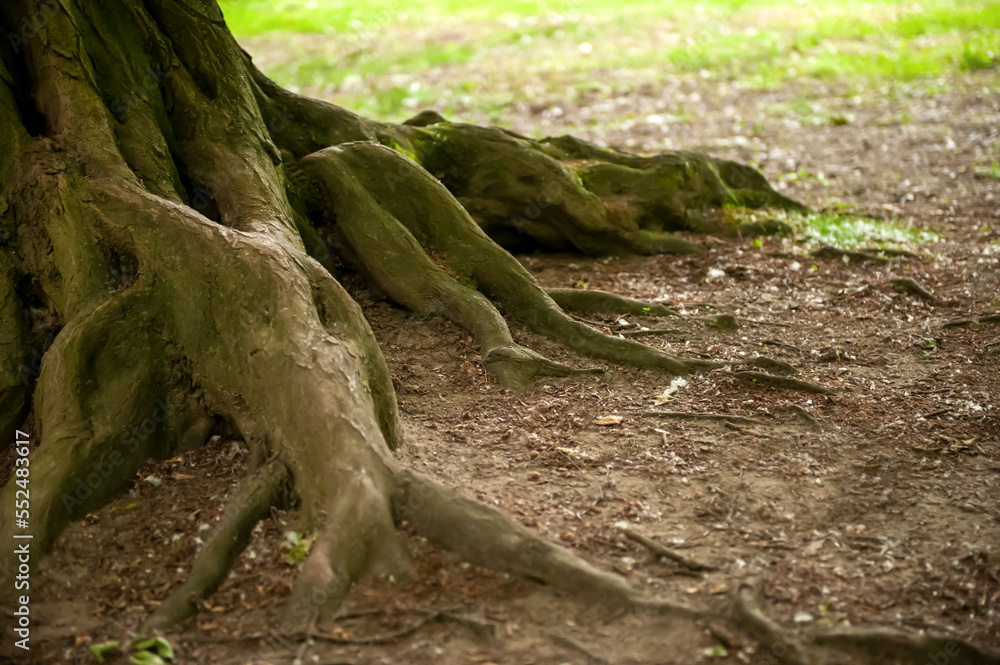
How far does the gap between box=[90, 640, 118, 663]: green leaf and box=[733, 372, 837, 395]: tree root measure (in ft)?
14.3

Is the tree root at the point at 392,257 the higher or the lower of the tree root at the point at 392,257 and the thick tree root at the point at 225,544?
the higher

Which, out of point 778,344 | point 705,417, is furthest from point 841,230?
point 705,417

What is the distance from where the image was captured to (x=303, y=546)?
405 centimetres

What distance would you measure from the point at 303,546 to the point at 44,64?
3682mm

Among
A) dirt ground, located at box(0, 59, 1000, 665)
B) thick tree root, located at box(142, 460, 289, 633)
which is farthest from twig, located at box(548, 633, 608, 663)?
thick tree root, located at box(142, 460, 289, 633)

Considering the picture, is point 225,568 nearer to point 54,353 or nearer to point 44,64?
point 54,353

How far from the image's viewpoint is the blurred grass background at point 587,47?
658 inches

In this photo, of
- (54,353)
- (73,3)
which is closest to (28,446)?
(54,353)

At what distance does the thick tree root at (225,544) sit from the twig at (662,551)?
1.95m

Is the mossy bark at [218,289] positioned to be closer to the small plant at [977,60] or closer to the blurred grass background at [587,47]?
the blurred grass background at [587,47]

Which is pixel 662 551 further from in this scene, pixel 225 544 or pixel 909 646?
pixel 225 544

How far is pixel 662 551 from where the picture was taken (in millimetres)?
4039

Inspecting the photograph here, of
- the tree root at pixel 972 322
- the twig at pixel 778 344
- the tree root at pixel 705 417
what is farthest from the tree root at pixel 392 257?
the tree root at pixel 972 322

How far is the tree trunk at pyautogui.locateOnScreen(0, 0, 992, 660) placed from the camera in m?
4.11
